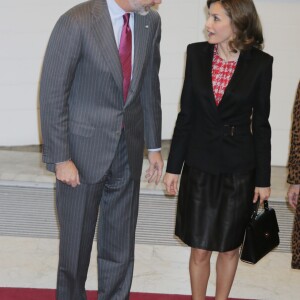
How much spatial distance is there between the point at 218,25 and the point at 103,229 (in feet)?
3.34

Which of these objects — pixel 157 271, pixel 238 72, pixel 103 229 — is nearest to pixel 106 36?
pixel 238 72

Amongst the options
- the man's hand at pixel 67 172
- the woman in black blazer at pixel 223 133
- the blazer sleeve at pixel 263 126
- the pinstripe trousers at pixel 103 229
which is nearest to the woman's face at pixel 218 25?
the woman in black blazer at pixel 223 133

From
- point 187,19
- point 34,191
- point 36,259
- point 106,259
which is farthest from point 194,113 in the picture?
point 187,19

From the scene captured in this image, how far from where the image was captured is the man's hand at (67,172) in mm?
2584

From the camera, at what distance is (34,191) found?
4559mm

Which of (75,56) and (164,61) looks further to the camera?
(164,61)

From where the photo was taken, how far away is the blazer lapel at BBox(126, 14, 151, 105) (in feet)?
8.55

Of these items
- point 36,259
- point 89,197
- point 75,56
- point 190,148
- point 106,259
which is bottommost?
point 36,259

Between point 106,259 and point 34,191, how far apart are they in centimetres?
173

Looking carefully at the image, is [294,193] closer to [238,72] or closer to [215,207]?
[215,207]

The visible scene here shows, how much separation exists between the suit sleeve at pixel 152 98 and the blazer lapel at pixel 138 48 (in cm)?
9

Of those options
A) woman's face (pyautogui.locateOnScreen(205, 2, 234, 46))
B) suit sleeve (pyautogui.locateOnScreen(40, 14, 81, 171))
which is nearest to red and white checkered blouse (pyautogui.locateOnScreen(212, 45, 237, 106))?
woman's face (pyautogui.locateOnScreen(205, 2, 234, 46))

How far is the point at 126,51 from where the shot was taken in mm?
2576

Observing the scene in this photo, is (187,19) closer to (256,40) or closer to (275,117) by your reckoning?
(275,117)
